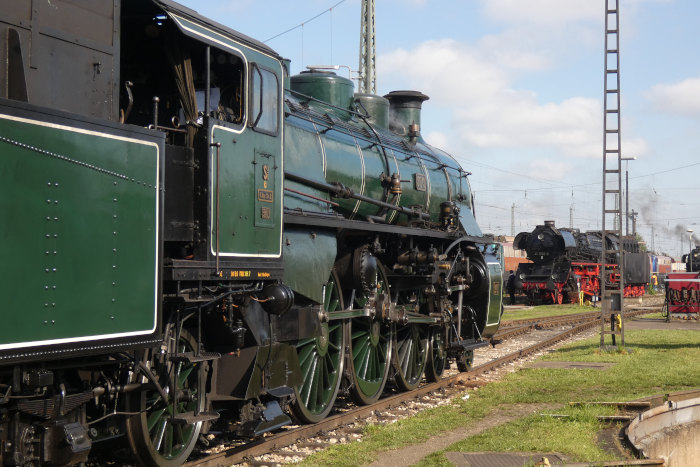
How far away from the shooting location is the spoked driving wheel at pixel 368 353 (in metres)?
9.57

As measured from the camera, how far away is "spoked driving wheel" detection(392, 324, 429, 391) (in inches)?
432

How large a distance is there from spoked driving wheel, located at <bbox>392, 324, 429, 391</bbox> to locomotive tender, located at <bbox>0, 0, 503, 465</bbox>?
0.21m

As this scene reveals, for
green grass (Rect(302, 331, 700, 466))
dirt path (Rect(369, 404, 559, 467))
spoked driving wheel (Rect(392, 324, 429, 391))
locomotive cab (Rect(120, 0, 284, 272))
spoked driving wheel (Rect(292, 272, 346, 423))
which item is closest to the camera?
locomotive cab (Rect(120, 0, 284, 272))

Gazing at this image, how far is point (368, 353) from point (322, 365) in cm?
138

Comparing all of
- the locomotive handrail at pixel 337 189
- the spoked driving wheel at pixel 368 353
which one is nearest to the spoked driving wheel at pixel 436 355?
the spoked driving wheel at pixel 368 353

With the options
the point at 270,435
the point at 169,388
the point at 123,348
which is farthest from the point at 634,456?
the point at 123,348

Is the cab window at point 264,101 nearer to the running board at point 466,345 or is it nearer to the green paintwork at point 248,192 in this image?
the green paintwork at point 248,192

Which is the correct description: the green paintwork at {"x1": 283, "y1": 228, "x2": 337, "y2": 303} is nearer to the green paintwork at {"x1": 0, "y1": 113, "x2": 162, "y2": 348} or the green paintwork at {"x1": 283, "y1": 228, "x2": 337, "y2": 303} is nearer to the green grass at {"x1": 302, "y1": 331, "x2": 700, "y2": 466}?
the green grass at {"x1": 302, "y1": 331, "x2": 700, "y2": 466}

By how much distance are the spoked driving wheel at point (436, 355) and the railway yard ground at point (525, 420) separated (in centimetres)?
56

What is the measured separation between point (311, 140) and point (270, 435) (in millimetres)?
3239

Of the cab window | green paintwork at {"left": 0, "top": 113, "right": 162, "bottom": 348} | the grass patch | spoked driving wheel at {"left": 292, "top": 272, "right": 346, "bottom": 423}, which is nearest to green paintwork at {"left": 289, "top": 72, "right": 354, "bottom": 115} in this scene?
spoked driving wheel at {"left": 292, "top": 272, "right": 346, "bottom": 423}

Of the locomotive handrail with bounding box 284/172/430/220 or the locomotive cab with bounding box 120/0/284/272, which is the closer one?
the locomotive cab with bounding box 120/0/284/272

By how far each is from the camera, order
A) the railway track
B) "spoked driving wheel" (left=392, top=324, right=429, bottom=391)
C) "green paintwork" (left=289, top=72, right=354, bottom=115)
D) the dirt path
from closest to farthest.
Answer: the railway track → the dirt path → "green paintwork" (left=289, top=72, right=354, bottom=115) → "spoked driving wheel" (left=392, top=324, right=429, bottom=391)

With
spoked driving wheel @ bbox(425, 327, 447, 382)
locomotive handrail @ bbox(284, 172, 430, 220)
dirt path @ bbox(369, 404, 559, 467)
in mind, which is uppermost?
locomotive handrail @ bbox(284, 172, 430, 220)
